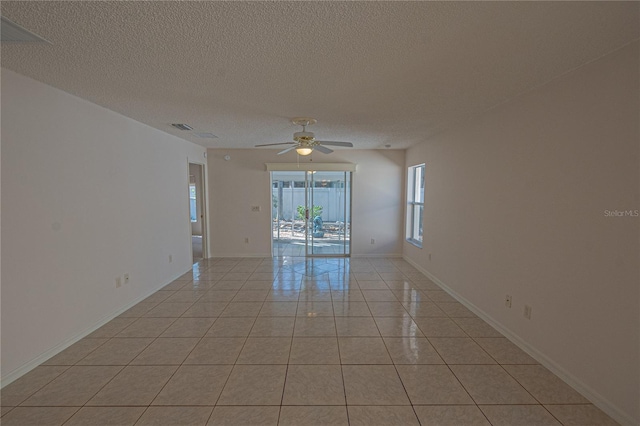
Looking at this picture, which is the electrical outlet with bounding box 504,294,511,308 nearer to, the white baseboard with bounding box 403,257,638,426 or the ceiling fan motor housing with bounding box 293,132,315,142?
the white baseboard with bounding box 403,257,638,426

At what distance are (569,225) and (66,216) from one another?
417 centimetres

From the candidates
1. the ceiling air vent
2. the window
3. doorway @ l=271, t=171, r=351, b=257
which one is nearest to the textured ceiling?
the ceiling air vent

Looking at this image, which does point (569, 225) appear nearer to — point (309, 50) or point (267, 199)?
point (309, 50)

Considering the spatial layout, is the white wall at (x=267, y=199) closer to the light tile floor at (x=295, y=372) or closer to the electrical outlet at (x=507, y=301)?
the light tile floor at (x=295, y=372)

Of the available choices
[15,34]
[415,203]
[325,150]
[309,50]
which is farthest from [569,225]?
[15,34]

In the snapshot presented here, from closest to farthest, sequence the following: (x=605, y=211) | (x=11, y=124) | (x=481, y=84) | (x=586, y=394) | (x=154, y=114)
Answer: (x=605, y=211) < (x=586, y=394) < (x=11, y=124) < (x=481, y=84) < (x=154, y=114)

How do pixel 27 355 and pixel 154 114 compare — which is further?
pixel 154 114

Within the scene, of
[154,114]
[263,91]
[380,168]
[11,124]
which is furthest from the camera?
[380,168]

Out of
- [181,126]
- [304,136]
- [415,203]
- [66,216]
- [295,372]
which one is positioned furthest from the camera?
[415,203]

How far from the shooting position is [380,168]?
227 inches

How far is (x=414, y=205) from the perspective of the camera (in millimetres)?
5535

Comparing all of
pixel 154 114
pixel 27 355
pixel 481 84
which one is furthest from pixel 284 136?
pixel 27 355

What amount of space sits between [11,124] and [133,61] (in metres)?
1.08

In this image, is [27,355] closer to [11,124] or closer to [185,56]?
[11,124]
